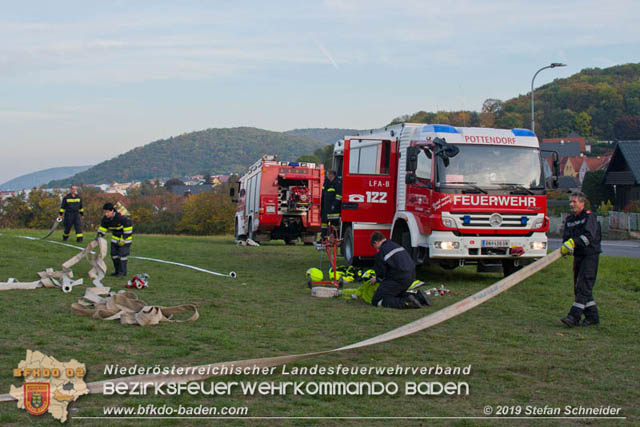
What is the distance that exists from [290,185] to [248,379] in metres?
20.6

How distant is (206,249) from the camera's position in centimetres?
2325

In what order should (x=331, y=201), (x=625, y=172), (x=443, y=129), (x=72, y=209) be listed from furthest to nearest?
1. (x=625, y=172)
2. (x=72, y=209)
3. (x=331, y=201)
4. (x=443, y=129)

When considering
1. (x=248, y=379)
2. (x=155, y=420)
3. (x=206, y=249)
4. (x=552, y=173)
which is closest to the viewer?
(x=155, y=420)

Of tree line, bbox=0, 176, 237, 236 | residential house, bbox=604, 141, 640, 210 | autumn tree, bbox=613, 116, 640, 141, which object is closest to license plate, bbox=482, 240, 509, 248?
residential house, bbox=604, 141, 640, 210

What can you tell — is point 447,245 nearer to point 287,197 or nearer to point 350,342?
point 350,342

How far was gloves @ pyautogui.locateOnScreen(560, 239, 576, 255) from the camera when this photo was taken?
27.8 feet

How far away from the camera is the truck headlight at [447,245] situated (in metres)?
13.0

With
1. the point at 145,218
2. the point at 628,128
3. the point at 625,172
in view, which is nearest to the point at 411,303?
the point at 625,172

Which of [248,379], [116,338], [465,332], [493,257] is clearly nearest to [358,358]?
[248,379]

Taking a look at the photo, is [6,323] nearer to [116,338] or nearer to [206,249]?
[116,338]

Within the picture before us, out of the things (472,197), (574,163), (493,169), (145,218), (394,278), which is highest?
(574,163)

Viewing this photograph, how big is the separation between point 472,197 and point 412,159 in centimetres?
137

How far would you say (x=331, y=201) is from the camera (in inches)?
649

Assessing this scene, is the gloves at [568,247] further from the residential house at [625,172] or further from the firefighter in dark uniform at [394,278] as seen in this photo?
the residential house at [625,172]
